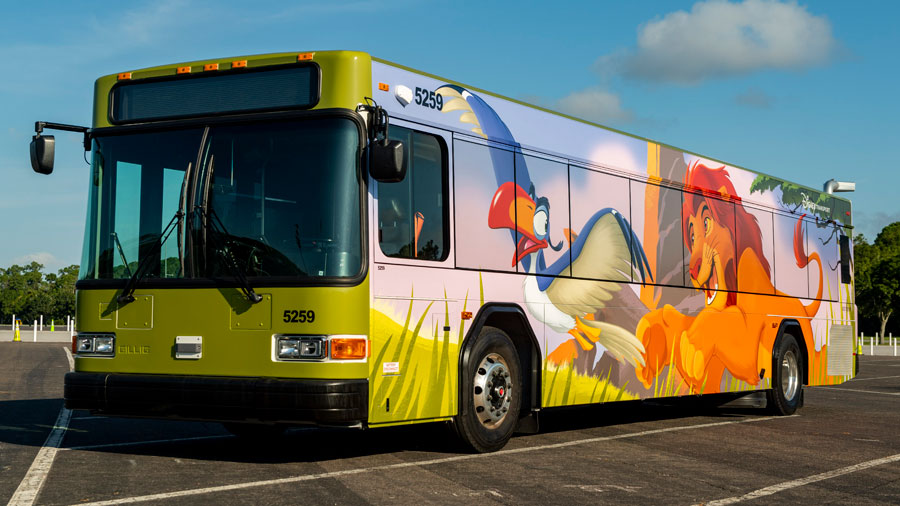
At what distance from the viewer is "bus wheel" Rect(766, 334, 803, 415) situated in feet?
50.0

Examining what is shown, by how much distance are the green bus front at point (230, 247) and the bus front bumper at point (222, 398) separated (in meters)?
0.01

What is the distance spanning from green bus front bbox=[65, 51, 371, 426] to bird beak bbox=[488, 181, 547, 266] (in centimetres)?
197

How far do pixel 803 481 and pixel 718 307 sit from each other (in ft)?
17.7

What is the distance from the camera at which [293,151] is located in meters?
8.52

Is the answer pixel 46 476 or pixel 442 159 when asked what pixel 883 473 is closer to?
pixel 442 159

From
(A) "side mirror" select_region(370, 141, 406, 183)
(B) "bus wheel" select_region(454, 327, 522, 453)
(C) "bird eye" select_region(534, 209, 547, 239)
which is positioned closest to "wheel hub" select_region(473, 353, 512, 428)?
(B) "bus wheel" select_region(454, 327, 522, 453)

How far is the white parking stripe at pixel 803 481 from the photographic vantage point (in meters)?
7.58

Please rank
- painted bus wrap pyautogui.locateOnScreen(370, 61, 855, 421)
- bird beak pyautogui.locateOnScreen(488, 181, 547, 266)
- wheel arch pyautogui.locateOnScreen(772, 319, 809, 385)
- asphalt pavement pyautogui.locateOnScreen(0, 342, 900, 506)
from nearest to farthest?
1. asphalt pavement pyautogui.locateOnScreen(0, 342, 900, 506)
2. painted bus wrap pyautogui.locateOnScreen(370, 61, 855, 421)
3. bird beak pyautogui.locateOnScreen(488, 181, 547, 266)
4. wheel arch pyautogui.locateOnScreen(772, 319, 809, 385)

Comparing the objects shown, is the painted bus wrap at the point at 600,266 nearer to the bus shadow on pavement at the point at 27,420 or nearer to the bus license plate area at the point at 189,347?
the bus license plate area at the point at 189,347

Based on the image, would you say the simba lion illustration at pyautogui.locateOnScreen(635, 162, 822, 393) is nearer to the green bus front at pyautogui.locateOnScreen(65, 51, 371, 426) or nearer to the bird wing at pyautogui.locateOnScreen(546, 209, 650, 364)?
the bird wing at pyautogui.locateOnScreen(546, 209, 650, 364)

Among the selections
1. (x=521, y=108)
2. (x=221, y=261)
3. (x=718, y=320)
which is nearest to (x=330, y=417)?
(x=221, y=261)

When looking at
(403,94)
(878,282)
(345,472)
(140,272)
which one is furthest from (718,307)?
(878,282)

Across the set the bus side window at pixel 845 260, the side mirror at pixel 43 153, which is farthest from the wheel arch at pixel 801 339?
the side mirror at pixel 43 153

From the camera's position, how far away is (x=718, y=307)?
1388 centimetres
